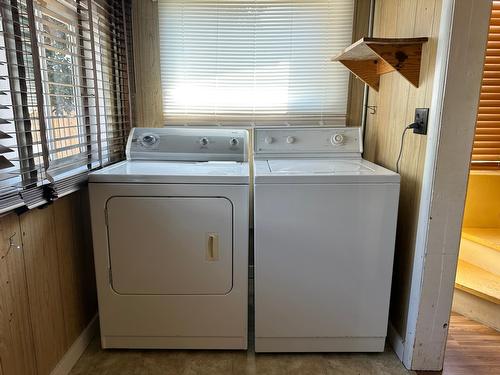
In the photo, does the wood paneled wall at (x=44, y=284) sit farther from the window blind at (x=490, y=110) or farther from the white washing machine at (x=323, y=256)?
the window blind at (x=490, y=110)

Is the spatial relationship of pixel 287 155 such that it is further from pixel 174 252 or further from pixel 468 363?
pixel 468 363

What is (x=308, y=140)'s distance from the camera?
7.16 ft

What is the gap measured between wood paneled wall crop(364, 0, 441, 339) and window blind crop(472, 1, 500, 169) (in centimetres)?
91

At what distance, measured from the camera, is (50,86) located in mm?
1586

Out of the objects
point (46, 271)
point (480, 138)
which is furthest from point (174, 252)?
point (480, 138)

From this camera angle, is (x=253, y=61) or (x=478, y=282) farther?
(x=253, y=61)

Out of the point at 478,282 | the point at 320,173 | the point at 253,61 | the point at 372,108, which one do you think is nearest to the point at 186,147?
the point at 253,61

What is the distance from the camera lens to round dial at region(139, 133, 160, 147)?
214 cm

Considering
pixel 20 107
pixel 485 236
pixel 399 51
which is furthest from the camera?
pixel 485 236

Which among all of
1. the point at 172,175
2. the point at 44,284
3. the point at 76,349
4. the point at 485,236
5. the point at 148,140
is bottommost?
the point at 76,349

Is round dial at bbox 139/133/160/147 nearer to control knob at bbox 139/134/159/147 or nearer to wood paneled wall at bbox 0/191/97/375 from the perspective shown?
control knob at bbox 139/134/159/147

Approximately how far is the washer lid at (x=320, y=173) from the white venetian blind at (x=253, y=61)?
1.87 ft

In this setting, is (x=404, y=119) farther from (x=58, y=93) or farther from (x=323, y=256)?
(x=58, y=93)

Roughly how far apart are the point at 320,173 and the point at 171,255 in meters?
0.81
